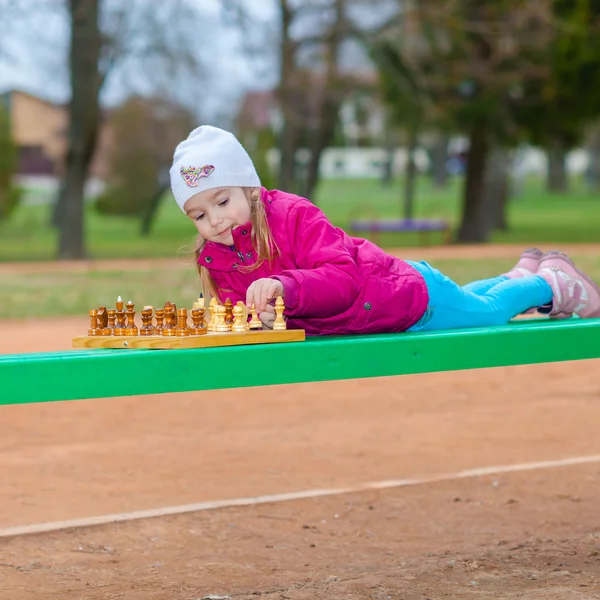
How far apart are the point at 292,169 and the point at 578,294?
79.8ft

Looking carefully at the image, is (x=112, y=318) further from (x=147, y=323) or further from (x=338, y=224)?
(x=338, y=224)

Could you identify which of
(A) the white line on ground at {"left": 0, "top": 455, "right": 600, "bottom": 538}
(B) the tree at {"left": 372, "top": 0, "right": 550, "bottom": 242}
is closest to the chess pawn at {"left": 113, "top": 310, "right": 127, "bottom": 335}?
(A) the white line on ground at {"left": 0, "top": 455, "right": 600, "bottom": 538}

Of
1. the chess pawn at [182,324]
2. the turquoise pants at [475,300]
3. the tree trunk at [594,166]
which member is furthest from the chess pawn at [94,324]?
the tree trunk at [594,166]

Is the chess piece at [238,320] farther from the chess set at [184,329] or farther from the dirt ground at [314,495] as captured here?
the dirt ground at [314,495]

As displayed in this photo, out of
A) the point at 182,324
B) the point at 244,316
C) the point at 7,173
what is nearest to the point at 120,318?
the point at 182,324

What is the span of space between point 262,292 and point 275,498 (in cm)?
158

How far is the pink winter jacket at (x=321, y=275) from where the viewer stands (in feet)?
11.6

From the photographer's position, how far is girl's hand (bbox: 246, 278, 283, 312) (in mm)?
3432

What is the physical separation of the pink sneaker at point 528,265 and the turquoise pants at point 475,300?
0.51 feet

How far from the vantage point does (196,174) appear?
3539mm

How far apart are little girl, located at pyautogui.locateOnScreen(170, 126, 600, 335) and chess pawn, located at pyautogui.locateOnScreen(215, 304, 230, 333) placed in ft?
0.41

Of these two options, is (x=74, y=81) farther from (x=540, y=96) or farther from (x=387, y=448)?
(x=387, y=448)

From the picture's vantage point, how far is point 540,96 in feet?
78.3

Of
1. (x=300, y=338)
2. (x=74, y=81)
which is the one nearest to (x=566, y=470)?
(x=300, y=338)
